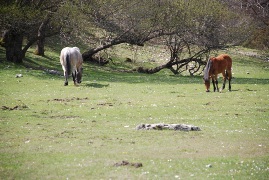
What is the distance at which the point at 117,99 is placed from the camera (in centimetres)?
2297

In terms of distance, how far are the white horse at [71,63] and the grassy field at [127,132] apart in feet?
3.21

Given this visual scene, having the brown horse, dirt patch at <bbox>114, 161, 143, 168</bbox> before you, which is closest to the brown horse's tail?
the brown horse

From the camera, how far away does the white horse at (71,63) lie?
2755 centimetres

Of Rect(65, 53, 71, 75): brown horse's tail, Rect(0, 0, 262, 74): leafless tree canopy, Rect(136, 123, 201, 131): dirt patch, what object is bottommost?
Rect(136, 123, 201, 131): dirt patch

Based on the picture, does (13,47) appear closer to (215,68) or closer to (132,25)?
(132,25)

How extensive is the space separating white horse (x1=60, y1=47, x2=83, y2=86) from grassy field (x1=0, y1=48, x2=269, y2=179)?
978 mm

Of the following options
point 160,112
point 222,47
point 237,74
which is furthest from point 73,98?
point 237,74

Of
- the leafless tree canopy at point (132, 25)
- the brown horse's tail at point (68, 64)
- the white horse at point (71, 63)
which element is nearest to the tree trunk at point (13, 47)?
the leafless tree canopy at point (132, 25)

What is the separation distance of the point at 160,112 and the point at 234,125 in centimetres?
372

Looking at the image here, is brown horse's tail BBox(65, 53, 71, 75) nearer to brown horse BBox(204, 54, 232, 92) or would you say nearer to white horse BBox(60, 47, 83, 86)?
white horse BBox(60, 47, 83, 86)

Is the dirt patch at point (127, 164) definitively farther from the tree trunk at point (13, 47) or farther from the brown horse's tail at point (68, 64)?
the tree trunk at point (13, 47)

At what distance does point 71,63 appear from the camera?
27.9 metres

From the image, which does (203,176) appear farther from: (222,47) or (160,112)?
(222,47)

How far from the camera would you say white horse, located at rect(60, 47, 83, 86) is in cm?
2755
